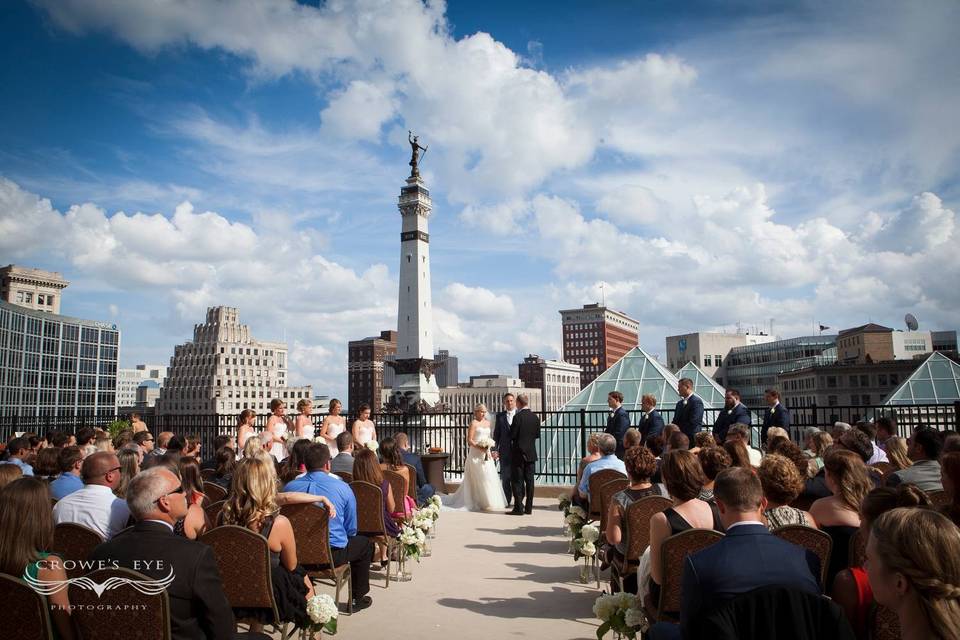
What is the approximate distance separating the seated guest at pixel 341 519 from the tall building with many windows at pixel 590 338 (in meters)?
173

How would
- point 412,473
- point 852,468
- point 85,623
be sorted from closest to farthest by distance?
point 85,623
point 852,468
point 412,473

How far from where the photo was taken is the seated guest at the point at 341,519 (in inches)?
225

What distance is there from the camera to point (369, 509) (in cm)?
690

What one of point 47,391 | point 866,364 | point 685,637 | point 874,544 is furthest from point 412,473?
point 47,391

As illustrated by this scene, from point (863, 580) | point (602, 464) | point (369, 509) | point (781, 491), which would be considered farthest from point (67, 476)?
point (863, 580)

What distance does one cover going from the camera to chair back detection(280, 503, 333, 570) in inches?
A: 207

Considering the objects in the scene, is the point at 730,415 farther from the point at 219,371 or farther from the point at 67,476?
the point at 219,371

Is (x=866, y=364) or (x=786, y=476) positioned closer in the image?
(x=786, y=476)

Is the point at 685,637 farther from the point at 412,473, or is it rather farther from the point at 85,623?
the point at 412,473

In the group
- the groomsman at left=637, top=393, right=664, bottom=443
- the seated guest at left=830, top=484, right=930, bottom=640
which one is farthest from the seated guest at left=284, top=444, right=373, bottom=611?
the groomsman at left=637, top=393, right=664, bottom=443

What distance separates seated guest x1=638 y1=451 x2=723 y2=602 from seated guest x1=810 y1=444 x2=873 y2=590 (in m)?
0.69

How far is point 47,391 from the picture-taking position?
93.9 meters

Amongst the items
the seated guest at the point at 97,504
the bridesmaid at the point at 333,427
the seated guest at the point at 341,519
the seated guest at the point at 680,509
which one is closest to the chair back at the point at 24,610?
the seated guest at the point at 97,504

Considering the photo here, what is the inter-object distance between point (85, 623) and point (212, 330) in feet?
441
